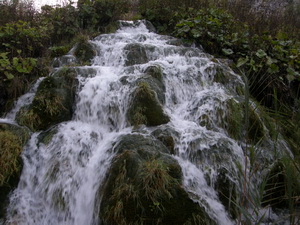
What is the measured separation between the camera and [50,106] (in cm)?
455

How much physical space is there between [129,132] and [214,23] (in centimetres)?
525

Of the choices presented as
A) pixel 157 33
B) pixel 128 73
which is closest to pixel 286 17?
pixel 157 33

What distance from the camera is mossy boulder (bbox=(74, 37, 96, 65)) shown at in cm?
681

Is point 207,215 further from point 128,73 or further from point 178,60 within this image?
point 178,60

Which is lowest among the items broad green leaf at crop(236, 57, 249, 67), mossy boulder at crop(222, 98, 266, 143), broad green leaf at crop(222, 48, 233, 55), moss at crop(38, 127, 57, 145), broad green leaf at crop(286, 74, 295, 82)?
moss at crop(38, 127, 57, 145)

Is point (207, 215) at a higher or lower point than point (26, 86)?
lower

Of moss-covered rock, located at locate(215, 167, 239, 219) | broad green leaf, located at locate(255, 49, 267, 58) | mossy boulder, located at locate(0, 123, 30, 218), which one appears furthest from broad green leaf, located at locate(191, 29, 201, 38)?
mossy boulder, located at locate(0, 123, 30, 218)

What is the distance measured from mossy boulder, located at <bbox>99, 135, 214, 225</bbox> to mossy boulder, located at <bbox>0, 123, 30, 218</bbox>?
1565mm

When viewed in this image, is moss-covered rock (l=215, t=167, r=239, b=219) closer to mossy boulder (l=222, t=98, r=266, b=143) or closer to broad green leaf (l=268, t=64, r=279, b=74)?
mossy boulder (l=222, t=98, r=266, b=143)

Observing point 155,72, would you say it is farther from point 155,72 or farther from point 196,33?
point 196,33

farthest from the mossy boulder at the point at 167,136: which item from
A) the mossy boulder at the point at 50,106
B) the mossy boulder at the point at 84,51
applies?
the mossy boulder at the point at 84,51

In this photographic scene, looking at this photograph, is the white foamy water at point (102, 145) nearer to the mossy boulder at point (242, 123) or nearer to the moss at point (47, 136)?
the moss at point (47, 136)

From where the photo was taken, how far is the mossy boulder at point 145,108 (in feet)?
14.9

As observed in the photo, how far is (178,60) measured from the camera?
256 inches
